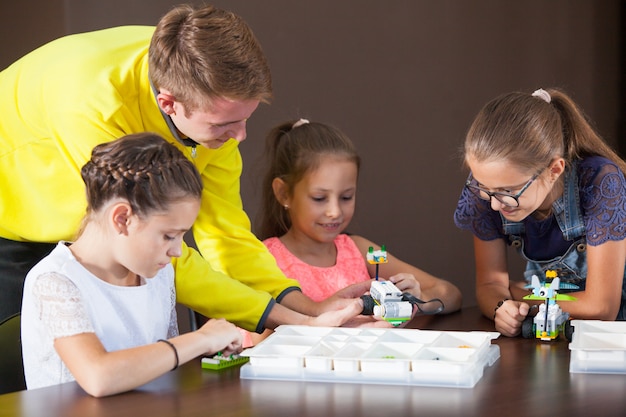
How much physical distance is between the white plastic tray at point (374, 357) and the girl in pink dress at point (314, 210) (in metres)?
0.95

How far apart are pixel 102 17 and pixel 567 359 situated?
187 cm

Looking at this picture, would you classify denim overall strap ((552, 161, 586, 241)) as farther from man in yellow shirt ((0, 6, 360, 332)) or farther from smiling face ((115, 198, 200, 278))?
smiling face ((115, 198, 200, 278))

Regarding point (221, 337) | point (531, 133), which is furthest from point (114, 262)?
point (531, 133)

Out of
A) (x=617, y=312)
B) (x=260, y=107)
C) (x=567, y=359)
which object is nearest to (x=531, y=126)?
(x=617, y=312)

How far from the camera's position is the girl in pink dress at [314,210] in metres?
2.75

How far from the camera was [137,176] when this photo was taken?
5.45ft

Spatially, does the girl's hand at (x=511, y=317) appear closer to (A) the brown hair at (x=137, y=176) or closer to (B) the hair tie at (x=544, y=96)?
(B) the hair tie at (x=544, y=96)

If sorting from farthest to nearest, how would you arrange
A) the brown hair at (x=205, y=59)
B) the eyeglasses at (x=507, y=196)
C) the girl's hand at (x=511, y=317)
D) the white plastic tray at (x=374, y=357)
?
the eyeglasses at (x=507, y=196) → the girl's hand at (x=511, y=317) → the brown hair at (x=205, y=59) → the white plastic tray at (x=374, y=357)

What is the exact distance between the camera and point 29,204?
199 centimetres

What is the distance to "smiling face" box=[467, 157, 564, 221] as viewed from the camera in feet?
6.88

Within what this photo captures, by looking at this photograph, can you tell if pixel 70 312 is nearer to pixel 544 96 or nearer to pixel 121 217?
pixel 121 217

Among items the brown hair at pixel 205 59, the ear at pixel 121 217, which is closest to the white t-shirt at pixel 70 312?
the ear at pixel 121 217

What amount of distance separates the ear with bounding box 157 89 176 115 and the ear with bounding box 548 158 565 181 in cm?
91

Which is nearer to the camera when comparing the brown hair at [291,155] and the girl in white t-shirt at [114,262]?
the girl in white t-shirt at [114,262]
